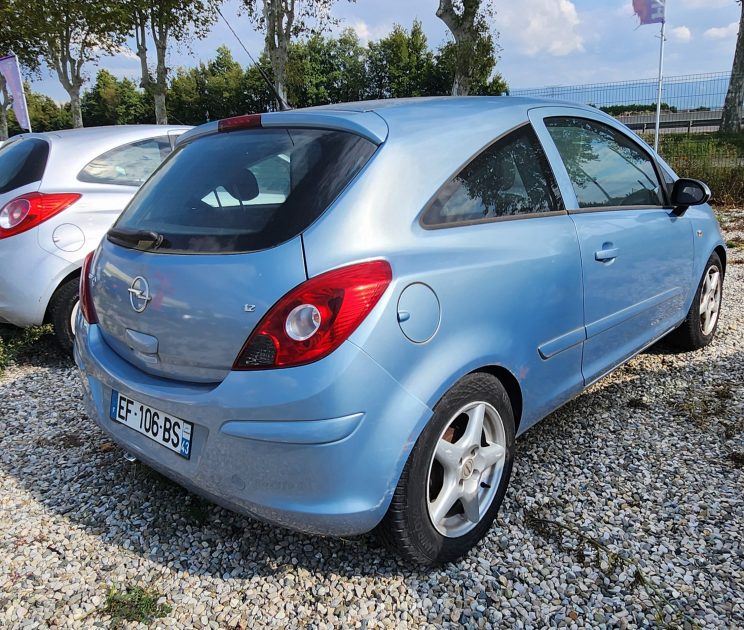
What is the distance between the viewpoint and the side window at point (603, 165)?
2.77 metres

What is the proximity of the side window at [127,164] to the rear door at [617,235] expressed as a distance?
305 cm

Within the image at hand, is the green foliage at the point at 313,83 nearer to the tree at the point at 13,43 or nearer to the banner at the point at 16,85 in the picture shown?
the tree at the point at 13,43

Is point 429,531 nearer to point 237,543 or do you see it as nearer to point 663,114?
point 237,543

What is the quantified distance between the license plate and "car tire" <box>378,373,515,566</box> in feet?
2.34

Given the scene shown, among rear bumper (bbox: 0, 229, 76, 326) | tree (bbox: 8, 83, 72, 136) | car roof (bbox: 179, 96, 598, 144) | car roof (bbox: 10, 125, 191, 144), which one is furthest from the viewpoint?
tree (bbox: 8, 83, 72, 136)

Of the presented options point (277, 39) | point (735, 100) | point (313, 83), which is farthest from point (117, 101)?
point (735, 100)

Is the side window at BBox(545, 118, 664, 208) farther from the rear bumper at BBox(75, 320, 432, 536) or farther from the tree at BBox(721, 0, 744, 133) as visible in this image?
the tree at BBox(721, 0, 744, 133)

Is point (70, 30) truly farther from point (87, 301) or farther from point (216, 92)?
point (216, 92)

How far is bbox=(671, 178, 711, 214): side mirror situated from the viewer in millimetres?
3426

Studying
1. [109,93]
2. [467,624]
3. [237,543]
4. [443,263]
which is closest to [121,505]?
[237,543]

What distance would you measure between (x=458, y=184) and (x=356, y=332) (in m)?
0.77

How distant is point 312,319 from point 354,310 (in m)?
0.12

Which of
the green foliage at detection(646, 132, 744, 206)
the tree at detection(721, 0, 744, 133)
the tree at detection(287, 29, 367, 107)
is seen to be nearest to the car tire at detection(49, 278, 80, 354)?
the green foliage at detection(646, 132, 744, 206)

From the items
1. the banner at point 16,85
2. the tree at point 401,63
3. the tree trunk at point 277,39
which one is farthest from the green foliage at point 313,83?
the banner at point 16,85
